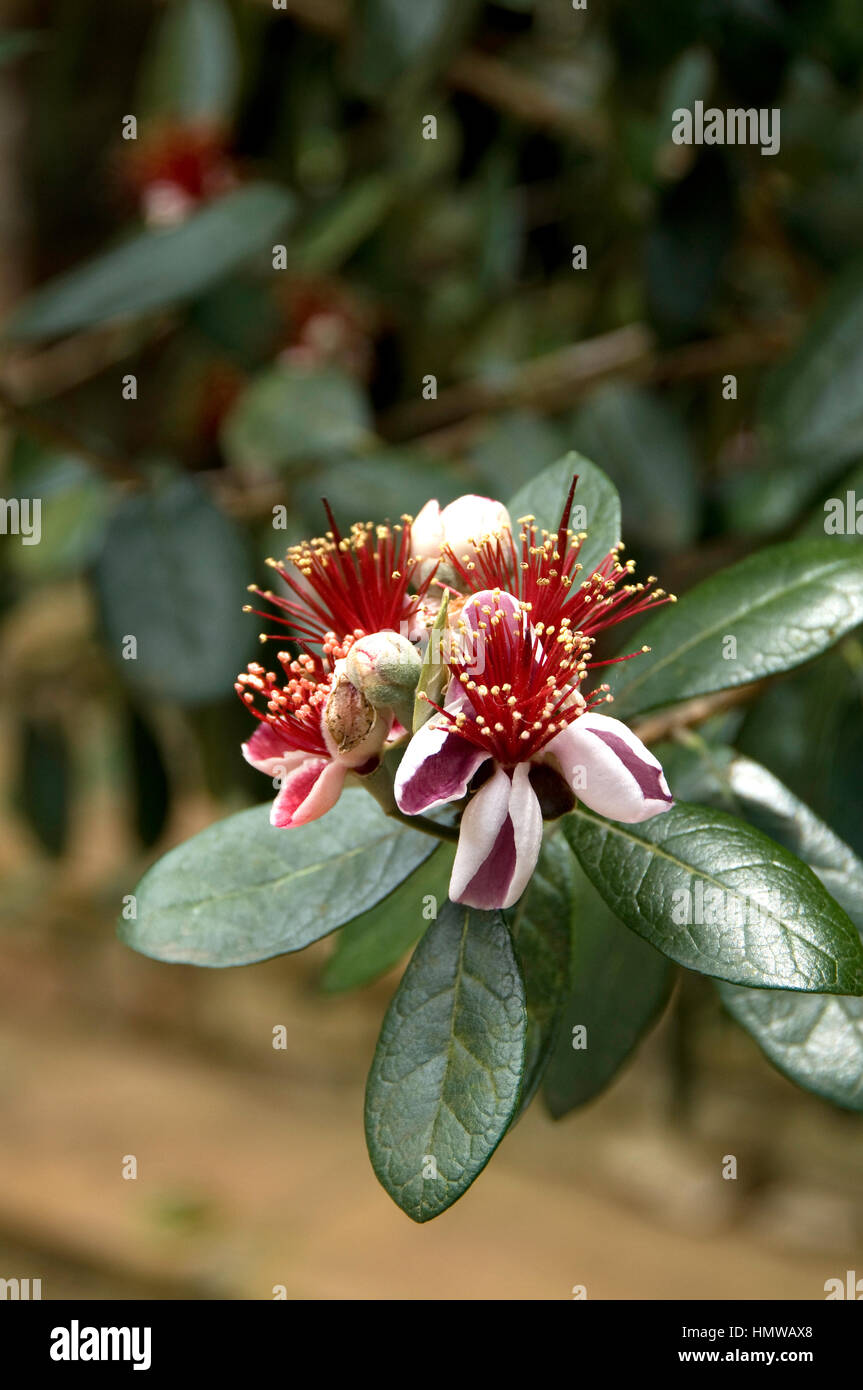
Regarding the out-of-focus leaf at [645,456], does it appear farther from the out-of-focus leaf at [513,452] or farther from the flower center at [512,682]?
the flower center at [512,682]

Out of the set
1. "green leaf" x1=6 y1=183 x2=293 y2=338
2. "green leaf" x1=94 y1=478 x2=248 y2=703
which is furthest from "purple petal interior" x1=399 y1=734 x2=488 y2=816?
→ "green leaf" x1=6 y1=183 x2=293 y2=338

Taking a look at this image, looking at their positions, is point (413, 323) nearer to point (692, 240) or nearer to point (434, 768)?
point (692, 240)

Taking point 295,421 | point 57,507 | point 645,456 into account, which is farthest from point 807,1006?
point 57,507

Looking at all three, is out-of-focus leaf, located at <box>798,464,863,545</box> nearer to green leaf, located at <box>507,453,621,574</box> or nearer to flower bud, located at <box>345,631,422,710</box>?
green leaf, located at <box>507,453,621,574</box>

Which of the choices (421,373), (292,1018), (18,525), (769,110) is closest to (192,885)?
(769,110)

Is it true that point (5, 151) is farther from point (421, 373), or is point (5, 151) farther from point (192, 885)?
point (192, 885)

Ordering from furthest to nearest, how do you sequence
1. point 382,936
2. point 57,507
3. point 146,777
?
point 146,777 < point 57,507 < point 382,936
